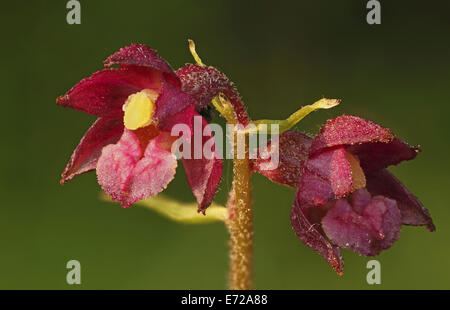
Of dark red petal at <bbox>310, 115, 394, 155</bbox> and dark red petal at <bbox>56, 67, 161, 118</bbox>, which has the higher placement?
dark red petal at <bbox>56, 67, 161, 118</bbox>

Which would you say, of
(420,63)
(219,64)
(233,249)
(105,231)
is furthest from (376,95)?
(233,249)

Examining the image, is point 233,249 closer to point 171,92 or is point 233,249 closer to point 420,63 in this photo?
point 171,92

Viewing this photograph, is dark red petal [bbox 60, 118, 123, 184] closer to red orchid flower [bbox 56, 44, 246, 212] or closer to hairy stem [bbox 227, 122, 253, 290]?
red orchid flower [bbox 56, 44, 246, 212]

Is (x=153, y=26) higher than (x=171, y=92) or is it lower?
higher

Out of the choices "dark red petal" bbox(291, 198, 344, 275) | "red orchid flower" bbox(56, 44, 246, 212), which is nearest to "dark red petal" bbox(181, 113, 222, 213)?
"red orchid flower" bbox(56, 44, 246, 212)

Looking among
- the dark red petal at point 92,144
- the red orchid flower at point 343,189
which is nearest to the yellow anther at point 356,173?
the red orchid flower at point 343,189

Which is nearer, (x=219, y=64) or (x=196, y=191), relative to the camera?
(x=196, y=191)

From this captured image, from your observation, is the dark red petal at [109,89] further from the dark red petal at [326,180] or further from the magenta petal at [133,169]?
the dark red petal at [326,180]
